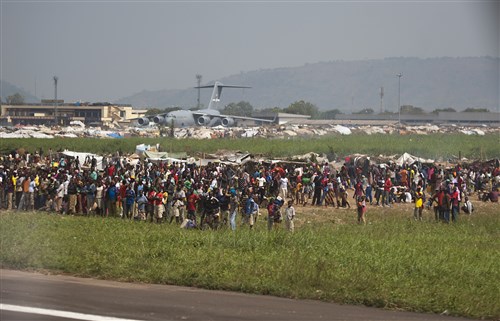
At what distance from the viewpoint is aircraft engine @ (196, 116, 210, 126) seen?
105m

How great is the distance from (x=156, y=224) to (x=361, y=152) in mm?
35678

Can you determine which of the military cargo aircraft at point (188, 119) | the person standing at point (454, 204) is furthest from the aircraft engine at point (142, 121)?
the person standing at point (454, 204)

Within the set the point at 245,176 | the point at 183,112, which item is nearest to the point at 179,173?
the point at 245,176

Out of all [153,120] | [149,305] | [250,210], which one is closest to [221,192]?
[250,210]

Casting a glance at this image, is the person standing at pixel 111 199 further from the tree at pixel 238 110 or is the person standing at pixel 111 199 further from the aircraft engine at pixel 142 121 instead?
the tree at pixel 238 110

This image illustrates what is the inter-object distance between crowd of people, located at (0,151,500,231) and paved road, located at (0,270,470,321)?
26.9 ft

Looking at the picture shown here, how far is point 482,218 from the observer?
28172mm

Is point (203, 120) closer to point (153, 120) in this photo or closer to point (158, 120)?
point (153, 120)

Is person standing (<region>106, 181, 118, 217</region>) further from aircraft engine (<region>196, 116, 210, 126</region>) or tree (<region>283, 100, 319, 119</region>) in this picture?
tree (<region>283, 100, 319, 119</region>)

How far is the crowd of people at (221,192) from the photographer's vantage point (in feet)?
76.0

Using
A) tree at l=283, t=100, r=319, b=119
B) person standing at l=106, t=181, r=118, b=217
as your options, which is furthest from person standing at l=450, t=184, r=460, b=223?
tree at l=283, t=100, r=319, b=119

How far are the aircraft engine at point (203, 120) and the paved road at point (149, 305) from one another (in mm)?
90869

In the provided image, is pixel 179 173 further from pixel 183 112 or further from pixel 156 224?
pixel 183 112

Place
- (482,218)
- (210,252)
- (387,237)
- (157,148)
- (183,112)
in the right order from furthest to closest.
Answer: (183,112) < (157,148) < (482,218) < (387,237) < (210,252)
